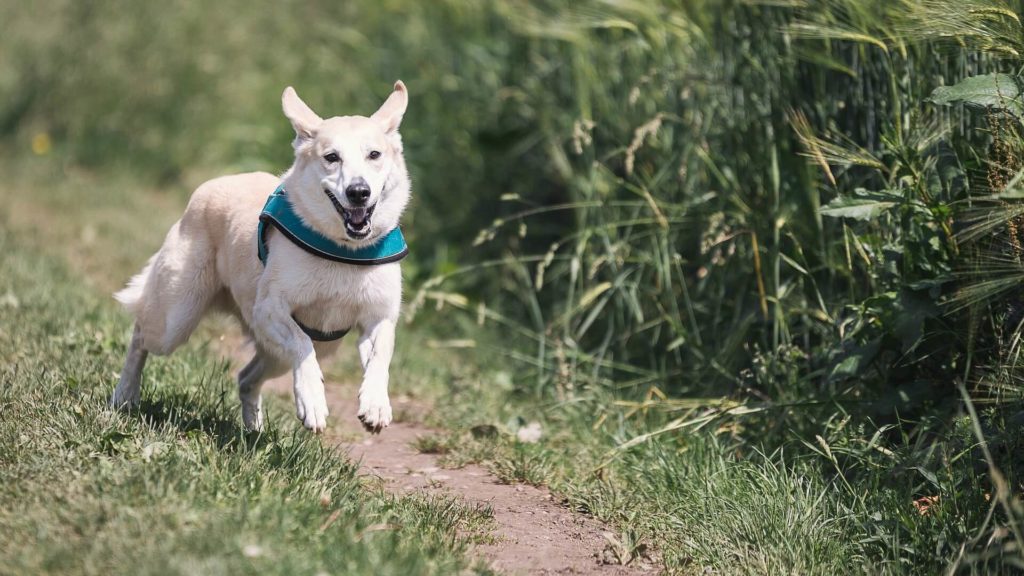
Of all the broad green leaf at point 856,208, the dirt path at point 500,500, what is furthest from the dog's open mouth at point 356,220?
the broad green leaf at point 856,208

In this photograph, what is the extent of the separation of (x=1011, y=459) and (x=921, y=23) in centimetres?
164

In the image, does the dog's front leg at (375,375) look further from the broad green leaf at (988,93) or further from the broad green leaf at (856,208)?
the broad green leaf at (988,93)

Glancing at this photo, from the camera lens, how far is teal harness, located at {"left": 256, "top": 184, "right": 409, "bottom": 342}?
399 cm

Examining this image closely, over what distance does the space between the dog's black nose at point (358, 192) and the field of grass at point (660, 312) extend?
0.90 meters

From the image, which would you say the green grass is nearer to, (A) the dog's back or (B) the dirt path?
(B) the dirt path

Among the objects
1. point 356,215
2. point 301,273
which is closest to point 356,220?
point 356,215

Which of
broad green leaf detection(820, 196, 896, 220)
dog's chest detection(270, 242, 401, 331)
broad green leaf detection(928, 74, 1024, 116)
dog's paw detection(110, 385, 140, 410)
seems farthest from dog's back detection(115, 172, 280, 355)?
broad green leaf detection(928, 74, 1024, 116)

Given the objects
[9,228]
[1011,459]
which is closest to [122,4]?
[9,228]

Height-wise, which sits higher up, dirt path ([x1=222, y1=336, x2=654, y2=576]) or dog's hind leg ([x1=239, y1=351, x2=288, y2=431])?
dog's hind leg ([x1=239, y1=351, x2=288, y2=431])

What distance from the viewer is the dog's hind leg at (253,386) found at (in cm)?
469

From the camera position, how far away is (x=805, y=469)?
14.2ft

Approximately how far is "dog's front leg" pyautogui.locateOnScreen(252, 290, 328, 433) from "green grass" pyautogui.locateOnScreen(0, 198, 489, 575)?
0.75 feet

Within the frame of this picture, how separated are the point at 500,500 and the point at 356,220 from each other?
1.24 metres

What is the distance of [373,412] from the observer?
149 inches
